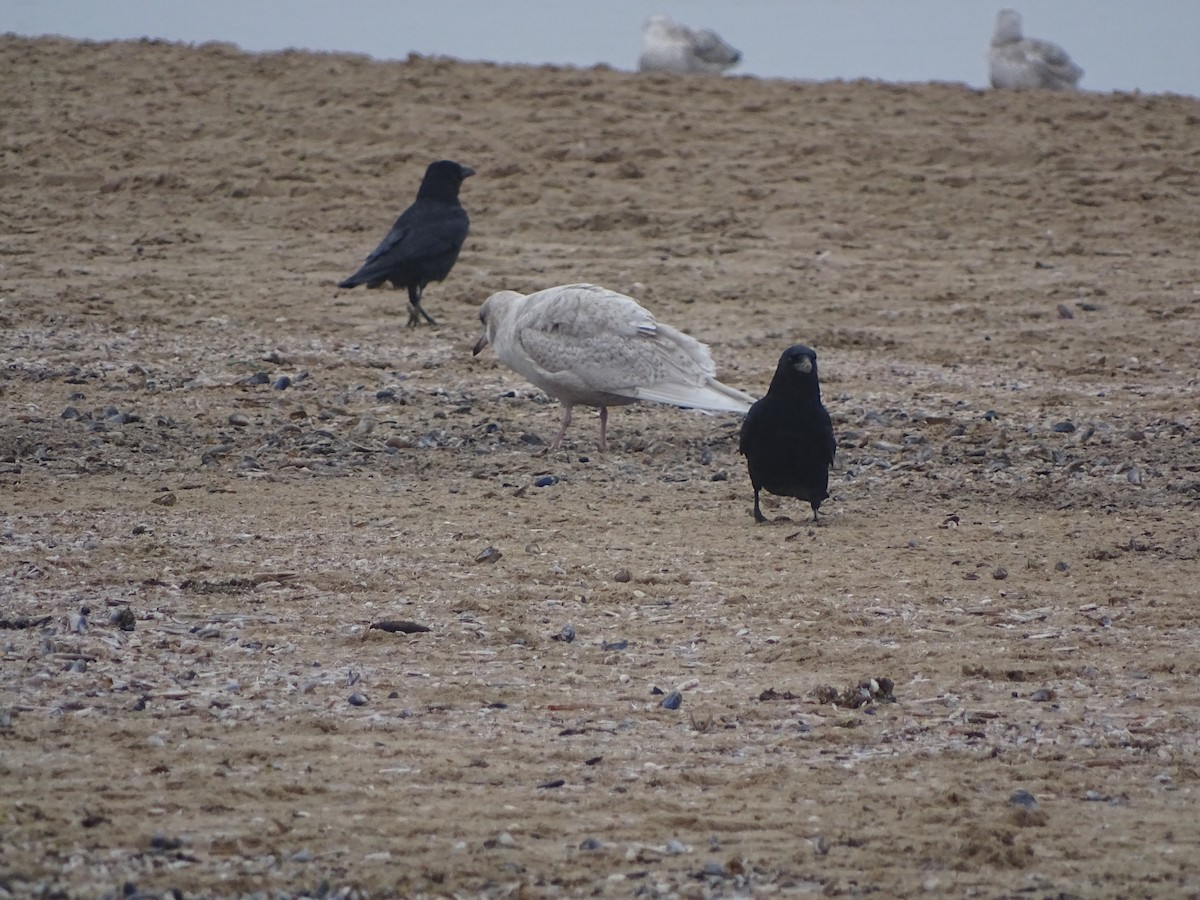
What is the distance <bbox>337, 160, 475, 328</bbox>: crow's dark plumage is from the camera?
12.5 metres

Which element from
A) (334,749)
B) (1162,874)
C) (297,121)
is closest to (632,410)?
(334,749)

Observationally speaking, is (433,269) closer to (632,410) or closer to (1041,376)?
(632,410)

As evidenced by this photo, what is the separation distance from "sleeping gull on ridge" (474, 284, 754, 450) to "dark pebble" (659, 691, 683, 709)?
373cm

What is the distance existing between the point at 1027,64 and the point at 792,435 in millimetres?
16654

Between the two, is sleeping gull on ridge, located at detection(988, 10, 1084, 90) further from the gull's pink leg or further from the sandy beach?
the gull's pink leg

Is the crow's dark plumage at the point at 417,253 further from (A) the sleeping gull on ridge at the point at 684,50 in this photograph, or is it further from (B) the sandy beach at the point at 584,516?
(A) the sleeping gull on ridge at the point at 684,50

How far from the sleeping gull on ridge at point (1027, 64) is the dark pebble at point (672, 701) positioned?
18.9m

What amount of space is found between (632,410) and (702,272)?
11.3 feet

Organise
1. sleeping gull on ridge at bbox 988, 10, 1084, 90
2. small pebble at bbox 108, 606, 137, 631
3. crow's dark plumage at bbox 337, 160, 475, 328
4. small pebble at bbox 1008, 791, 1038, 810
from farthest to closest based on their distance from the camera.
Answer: sleeping gull on ridge at bbox 988, 10, 1084, 90 < crow's dark plumage at bbox 337, 160, 475, 328 < small pebble at bbox 108, 606, 137, 631 < small pebble at bbox 1008, 791, 1038, 810

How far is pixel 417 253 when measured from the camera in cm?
1254

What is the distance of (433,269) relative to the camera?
12641 millimetres

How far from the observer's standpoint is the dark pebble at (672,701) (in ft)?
17.0

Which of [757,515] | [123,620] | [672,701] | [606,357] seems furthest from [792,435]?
[123,620]

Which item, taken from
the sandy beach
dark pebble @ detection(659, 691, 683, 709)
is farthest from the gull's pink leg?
dark pebble @ detection(659, 691, 683, 709)
